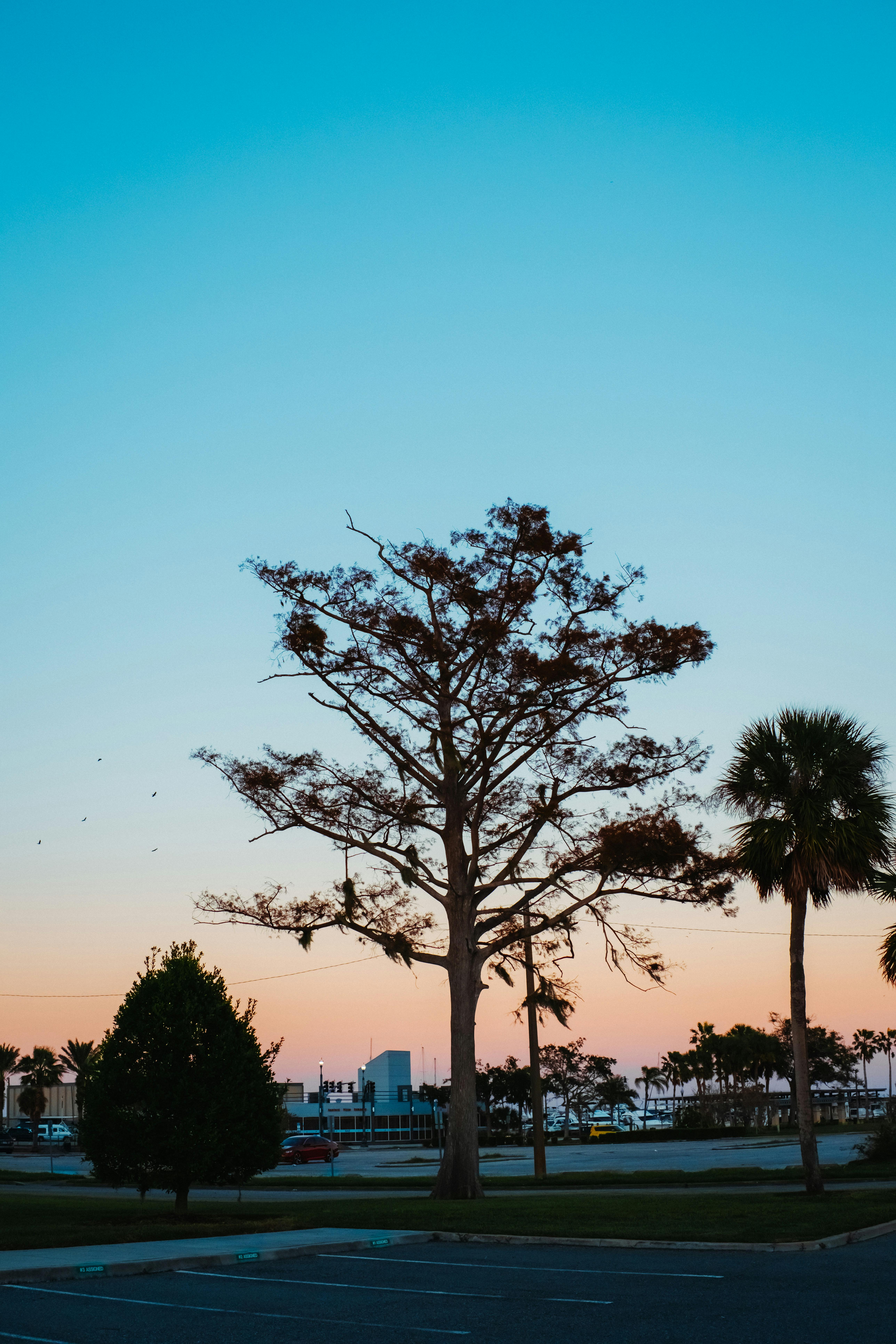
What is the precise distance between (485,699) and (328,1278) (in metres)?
19.0

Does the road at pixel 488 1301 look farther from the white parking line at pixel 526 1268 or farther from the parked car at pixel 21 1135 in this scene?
the parked car at pixel 21 1135

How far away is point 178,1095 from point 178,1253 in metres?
6.69

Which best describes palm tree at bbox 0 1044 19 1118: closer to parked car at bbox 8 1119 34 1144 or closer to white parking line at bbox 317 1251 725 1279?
parked car at bbox 8 1119 34 1144

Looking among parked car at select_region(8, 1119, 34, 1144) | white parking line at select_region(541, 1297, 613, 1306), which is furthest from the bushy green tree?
parked car at select_region(8, 1119, 34, 1144)

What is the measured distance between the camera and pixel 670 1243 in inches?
632

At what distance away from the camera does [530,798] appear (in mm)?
31281

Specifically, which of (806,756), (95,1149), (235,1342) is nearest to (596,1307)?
(235,1342)

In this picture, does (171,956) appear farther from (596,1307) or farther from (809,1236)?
(596,1307)

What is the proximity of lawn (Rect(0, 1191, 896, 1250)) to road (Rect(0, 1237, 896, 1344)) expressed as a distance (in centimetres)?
194

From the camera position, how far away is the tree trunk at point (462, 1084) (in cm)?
2798

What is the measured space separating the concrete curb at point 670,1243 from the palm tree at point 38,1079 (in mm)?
94918

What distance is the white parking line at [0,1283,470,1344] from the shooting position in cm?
998

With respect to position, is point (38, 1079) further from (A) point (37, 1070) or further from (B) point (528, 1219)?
(B) point (528, 1219)

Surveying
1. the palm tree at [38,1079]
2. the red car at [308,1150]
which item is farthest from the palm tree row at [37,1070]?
the red car at [308,1150]
